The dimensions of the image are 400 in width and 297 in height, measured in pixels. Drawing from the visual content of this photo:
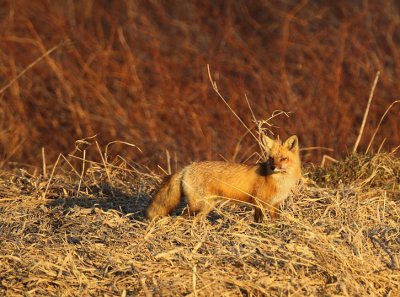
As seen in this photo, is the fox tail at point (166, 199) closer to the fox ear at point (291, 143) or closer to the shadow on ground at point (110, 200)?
the shadow on ground at point (110, 200)

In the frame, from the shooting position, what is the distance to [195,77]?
525 inches

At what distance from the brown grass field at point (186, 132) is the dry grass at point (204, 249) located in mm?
13

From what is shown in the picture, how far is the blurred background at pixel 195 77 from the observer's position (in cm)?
1244

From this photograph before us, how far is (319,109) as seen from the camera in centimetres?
1267

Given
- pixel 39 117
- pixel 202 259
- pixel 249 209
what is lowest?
pixel 39 117

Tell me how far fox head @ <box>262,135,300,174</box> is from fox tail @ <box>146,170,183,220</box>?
0.61m

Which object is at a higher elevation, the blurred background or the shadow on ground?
the shadow on ground

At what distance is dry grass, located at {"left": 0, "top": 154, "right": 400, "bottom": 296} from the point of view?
4.32 meters

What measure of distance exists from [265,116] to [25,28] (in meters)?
4.74

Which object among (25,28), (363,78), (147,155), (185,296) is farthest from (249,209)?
(25,28)

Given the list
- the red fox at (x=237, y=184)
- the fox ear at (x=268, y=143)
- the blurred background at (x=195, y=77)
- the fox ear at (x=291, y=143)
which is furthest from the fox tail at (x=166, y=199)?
the blurred background at (x=195, y=77)

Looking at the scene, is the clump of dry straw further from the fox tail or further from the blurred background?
the blurred background

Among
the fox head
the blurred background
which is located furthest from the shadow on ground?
the blurred background

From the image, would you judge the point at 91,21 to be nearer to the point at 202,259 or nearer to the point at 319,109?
the point at 319,109
